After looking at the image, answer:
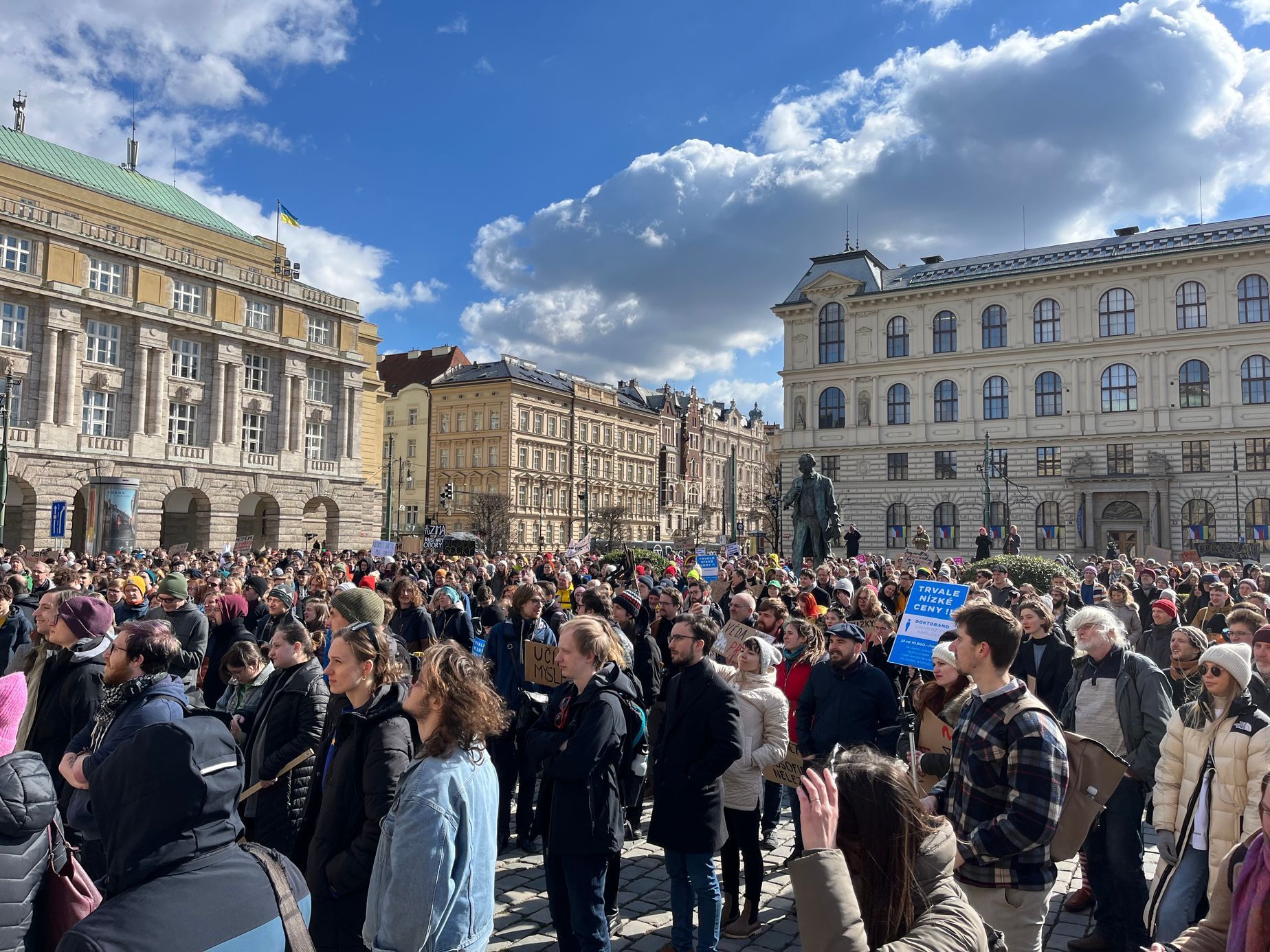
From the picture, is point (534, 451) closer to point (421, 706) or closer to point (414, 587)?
point (414, 587)

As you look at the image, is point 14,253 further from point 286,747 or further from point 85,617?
point 286,747

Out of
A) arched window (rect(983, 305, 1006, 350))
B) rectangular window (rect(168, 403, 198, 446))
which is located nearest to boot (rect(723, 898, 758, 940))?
rectangular window (rect(168, 403, 198, 446))

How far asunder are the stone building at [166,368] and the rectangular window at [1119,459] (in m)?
43.7

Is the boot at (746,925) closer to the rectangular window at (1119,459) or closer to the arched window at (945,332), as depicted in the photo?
the rectangular window at (1119,459)

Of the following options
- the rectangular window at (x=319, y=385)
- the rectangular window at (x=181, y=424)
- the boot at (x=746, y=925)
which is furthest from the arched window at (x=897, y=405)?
the boot at (x=746, y=925)

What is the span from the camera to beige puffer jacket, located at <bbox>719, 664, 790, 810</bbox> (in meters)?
5.50

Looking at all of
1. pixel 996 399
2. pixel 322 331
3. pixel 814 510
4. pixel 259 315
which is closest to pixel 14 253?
pixel 259 315

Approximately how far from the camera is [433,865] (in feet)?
9.67

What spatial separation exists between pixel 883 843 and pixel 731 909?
4.00 m

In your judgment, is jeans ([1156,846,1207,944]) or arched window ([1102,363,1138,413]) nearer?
jeans ([1156,846,1207,944])

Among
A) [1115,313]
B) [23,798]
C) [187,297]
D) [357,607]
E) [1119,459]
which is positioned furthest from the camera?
[1115,313]

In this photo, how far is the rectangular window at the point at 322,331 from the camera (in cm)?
5122

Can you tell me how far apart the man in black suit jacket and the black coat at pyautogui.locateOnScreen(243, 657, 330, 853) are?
6.33 ft

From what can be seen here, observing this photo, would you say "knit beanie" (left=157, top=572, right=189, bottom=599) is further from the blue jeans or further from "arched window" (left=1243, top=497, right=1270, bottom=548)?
"arched window" (left=1243, top=497, right=1270, bottom=548)
